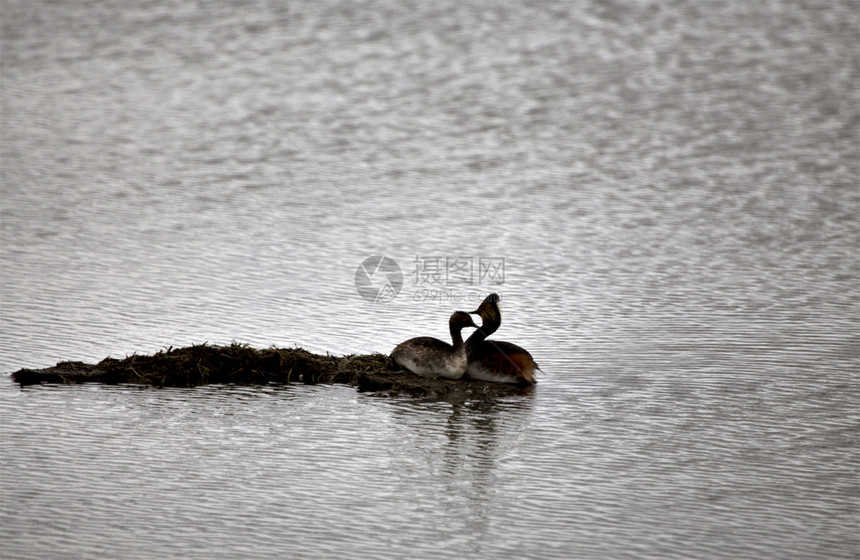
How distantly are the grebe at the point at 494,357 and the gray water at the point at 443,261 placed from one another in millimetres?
191

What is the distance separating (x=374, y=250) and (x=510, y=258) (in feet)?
4.71

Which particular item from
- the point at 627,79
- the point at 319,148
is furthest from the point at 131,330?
the point at 627,79

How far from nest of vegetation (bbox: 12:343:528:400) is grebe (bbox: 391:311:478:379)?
66 mm

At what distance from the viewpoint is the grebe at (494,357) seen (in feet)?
30.7

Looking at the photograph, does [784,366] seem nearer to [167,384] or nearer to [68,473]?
[167,384]

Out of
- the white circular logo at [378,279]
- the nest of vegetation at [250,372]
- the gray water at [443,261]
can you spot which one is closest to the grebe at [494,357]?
the nest of vegetation at [250,372]

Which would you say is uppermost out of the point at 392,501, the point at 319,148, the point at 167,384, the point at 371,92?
the point at 371,92

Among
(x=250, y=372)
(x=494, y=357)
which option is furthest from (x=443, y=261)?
(x=250, y=372)

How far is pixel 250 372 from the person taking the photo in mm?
9336

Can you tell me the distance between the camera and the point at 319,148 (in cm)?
A: 1752

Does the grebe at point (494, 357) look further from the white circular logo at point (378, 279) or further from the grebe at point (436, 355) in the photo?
the white circular logo at point (378, 279)

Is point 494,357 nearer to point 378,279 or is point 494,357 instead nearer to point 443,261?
point 378,279

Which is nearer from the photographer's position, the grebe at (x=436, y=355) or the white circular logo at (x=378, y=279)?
the grebe at (x=436, y=355)

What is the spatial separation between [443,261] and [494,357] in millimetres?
3484
